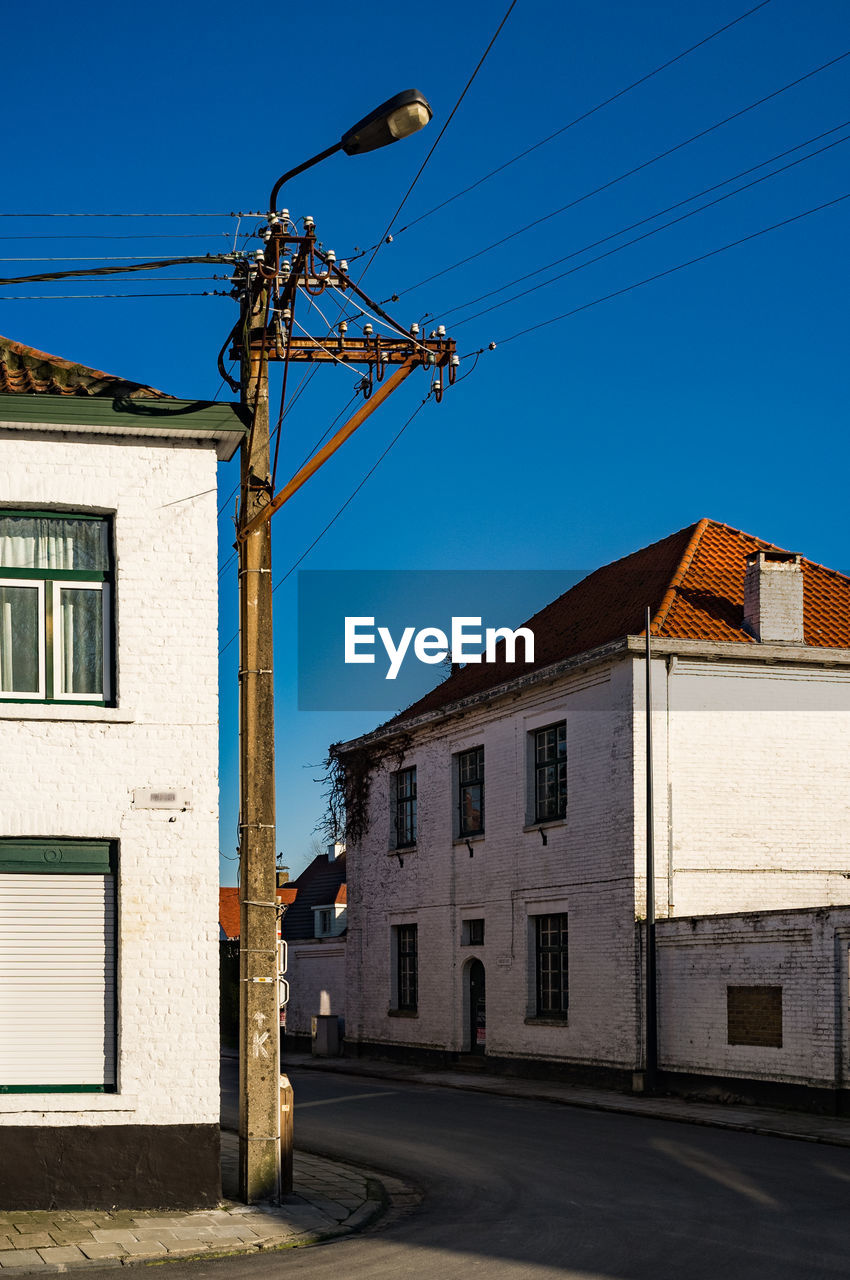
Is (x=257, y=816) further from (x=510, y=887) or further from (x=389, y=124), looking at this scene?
(x=510, y=887)

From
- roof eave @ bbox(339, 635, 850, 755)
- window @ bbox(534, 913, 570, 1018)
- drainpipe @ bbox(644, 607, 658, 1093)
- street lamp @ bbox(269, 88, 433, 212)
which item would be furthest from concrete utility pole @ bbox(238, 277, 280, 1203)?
window @ bbox(534, 913, 570, 1018)

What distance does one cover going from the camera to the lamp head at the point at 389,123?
10055 mm

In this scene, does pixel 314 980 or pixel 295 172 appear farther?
pixel 314 980

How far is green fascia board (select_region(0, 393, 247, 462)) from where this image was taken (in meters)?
12.9

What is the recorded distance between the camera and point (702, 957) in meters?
23.7

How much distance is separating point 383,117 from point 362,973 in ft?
95.8

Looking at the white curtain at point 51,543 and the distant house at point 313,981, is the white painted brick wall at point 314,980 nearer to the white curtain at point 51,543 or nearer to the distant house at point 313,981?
the distant house at point 313,981

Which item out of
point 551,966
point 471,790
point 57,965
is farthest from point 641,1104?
point 57,965

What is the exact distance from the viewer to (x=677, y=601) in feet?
89.1

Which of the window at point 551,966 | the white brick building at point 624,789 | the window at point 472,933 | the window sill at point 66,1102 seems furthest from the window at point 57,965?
the window at point 472,933

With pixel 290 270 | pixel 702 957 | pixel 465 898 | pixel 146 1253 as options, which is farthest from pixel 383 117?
pixel 465 898

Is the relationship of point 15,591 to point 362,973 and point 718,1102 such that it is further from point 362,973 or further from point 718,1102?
point 362,973

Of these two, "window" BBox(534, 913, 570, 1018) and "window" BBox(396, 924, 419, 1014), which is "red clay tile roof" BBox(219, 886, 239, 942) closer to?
"window" BBox(396, 924, 419, 1014)

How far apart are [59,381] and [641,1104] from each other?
1462 cm
